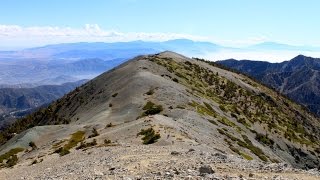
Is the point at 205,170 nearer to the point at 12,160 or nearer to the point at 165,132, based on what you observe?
the point at 165,132

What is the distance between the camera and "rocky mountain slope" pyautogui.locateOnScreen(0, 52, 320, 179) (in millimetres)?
33094

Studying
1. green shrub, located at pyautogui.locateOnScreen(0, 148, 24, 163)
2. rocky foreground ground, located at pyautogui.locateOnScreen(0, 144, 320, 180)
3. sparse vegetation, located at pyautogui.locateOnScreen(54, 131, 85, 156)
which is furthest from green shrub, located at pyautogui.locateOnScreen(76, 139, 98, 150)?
green shrub, located at pyautogui.locateOnScreen(0, 148, 24, 163)

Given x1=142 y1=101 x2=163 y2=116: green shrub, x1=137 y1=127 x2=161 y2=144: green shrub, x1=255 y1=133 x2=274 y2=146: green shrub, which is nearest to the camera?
x1=137 y1=127 x2=161 y2=144: green shrub

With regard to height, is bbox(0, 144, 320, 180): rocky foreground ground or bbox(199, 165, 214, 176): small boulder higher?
bbox(199, 165, 214, 176): small boulder

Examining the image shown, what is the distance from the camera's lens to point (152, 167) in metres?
31.5

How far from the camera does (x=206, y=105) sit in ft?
318

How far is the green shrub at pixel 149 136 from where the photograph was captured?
50.4m

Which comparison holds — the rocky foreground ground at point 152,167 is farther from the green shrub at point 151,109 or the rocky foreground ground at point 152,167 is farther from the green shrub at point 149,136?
the green shrub at point 151,109

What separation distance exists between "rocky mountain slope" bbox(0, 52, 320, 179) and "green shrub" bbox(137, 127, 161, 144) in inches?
4.3

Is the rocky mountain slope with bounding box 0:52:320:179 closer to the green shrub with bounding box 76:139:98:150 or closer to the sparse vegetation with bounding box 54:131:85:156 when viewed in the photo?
the green shrub with bounding box 76:139:98:150

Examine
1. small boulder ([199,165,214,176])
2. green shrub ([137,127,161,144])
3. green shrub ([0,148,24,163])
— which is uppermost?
small boulder ([199,165,214,176])

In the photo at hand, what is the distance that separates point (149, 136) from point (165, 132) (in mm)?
3337

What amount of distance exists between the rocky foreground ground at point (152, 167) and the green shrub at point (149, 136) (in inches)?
205

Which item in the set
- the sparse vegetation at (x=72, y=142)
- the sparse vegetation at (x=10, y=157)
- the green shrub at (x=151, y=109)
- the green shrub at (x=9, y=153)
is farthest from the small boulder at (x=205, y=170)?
the green shrub at (x=151, y=109)
